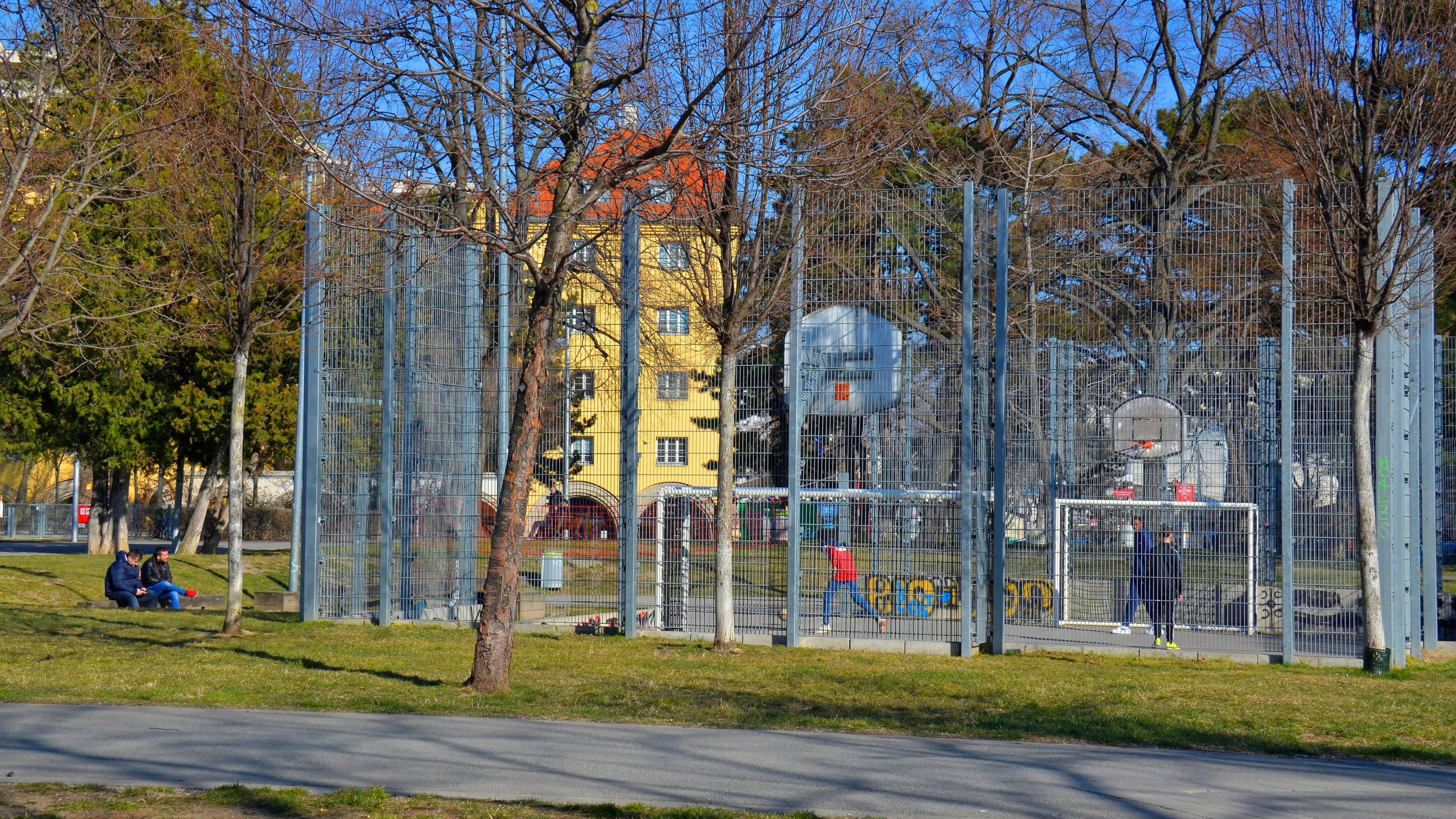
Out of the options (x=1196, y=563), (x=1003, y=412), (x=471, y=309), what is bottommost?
(x=1196, y=563)

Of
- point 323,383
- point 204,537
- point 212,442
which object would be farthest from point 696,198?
point 204,537

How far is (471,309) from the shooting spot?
52.0ft

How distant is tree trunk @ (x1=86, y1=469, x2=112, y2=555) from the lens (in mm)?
30609

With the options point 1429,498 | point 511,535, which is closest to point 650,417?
point 511,535

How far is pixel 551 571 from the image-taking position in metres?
15.1

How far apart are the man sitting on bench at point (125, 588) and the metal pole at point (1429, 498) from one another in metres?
17.1

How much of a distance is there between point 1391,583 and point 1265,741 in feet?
18.3

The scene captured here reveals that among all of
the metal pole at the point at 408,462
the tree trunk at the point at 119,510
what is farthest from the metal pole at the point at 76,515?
the metal pole at the point at 408,462

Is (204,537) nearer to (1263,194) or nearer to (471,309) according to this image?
(471,309)

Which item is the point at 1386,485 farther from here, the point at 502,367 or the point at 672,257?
the point at 502,367

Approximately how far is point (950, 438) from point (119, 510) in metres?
24.1

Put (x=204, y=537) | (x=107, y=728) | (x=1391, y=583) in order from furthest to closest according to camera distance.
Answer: (x=204, y=537), (x=1391, y=583), (x=107, y=728)

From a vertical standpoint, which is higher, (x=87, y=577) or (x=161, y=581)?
(x=161, y=581)

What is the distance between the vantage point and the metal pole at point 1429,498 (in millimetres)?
14422
